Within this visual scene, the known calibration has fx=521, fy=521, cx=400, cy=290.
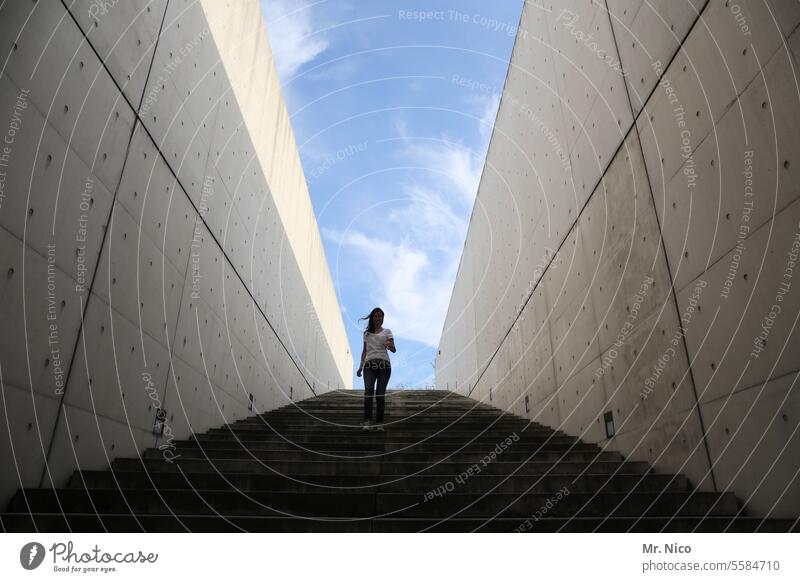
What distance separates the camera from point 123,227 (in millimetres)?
4285

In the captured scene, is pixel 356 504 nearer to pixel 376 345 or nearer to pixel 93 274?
pixel 93 274

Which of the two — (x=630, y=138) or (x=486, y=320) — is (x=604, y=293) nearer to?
(x=630, y=138)

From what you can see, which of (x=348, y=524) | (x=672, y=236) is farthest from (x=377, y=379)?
(x=672, y=236)

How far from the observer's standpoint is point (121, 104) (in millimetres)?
4234

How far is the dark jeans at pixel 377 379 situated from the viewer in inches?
227

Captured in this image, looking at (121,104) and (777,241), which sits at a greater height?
(121,104)

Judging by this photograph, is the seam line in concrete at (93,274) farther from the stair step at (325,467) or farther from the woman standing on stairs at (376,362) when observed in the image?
the woman standing on stairs at (376,362)

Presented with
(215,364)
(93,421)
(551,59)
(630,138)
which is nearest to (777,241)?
(630,138)

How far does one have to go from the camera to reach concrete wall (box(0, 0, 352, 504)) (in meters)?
3.04

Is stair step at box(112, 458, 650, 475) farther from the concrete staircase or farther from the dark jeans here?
the dark jeans

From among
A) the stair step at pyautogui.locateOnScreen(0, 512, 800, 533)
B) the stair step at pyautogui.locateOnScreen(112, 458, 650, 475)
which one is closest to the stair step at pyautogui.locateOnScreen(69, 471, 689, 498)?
the stair step at pyautogui.locateOnScreen(112, 458, 650, 475)

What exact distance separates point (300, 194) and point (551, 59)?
7348 millimetres

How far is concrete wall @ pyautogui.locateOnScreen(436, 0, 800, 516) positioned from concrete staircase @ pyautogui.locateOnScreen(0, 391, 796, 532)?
472 mm

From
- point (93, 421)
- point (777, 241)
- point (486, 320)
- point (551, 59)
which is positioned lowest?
point (93, 421)
